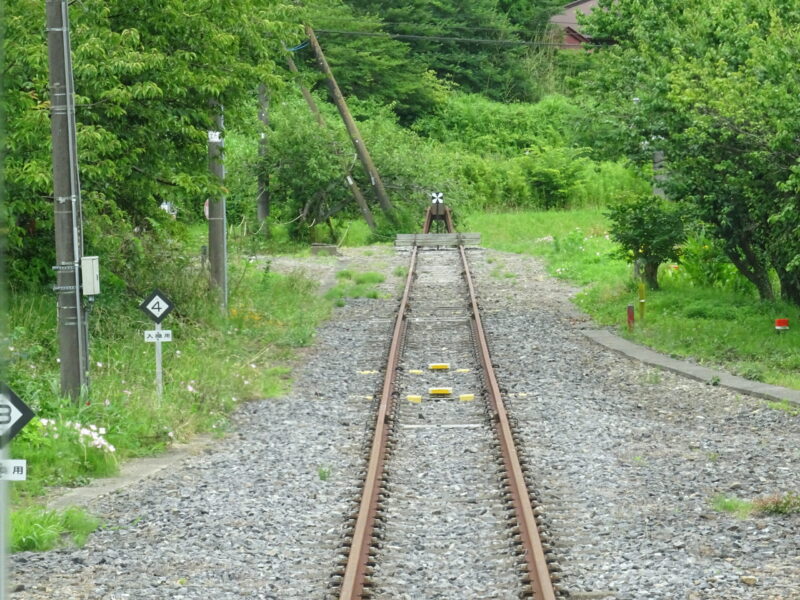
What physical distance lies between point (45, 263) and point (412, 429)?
761 cm

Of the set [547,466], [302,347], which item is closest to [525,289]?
[302,347]

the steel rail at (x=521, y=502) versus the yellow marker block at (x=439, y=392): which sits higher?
the steel rail at (x=521, y=502)

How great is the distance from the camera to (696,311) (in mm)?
20297

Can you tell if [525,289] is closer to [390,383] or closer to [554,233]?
[390,383]

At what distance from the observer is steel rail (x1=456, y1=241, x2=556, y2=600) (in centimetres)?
721

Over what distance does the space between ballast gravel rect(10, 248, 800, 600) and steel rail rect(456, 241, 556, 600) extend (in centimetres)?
16

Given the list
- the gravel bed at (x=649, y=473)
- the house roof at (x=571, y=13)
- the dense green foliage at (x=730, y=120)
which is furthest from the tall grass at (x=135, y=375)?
the house roof at (x=571, y=13)

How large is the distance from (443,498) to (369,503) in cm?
79

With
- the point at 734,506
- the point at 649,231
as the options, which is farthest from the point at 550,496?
the point at 649,231

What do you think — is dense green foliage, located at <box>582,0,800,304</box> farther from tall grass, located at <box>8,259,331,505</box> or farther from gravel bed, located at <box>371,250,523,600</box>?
tall grass, located at <box>8,259,331,505</box>

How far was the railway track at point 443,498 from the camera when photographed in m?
7.49

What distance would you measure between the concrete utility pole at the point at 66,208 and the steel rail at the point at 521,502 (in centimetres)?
416

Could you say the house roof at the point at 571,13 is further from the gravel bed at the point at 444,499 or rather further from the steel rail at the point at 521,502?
the steel rail at the point at 521,502

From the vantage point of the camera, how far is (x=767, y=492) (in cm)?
946
